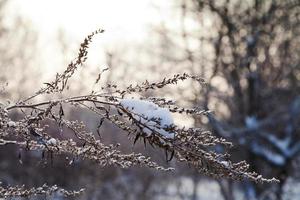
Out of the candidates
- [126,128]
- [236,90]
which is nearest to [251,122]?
[236,90]

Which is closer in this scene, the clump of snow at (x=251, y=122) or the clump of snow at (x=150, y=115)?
the clump of snow at (x=150, y=115)

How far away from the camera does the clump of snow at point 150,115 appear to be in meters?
2.34

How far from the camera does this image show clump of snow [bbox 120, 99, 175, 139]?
2.34 metres

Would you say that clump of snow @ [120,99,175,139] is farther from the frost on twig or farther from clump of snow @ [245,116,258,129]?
clump of snow @ [245,116,258,129]

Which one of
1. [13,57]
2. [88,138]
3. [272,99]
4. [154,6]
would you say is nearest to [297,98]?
[272,99]

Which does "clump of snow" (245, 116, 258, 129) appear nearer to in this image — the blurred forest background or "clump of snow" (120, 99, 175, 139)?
the blurred forest background

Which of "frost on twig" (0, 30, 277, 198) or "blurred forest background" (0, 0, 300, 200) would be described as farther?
"blurred forest background" (0, 0, 300, 200)

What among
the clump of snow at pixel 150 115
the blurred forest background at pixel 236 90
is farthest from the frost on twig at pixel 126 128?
the blurred forest background at pixel 236 90

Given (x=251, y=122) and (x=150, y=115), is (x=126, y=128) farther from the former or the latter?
(x=251, y=122)

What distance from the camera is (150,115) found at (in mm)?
2361

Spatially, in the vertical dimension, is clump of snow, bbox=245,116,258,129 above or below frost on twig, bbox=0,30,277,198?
above

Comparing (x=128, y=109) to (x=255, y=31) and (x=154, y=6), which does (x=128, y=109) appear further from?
(x=154, y=6)

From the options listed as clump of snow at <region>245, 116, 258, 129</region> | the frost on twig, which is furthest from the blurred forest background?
the frost on twig

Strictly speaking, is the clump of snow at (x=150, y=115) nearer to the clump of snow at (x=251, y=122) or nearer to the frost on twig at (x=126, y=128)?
the frost on twig at (x=126, y=128)
